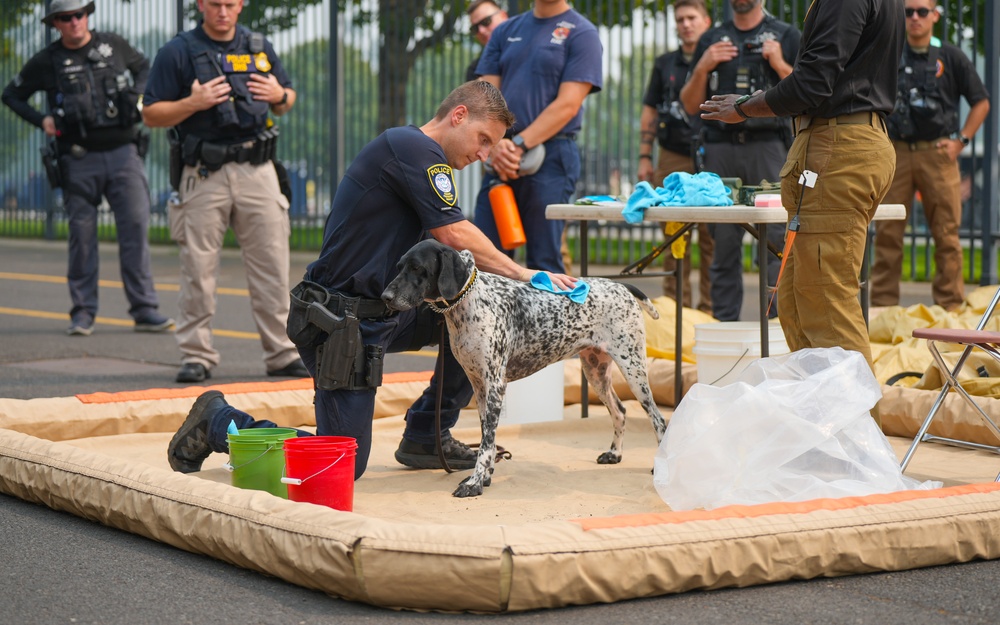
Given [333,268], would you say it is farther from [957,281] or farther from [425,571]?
[957,281]

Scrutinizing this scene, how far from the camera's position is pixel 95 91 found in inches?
392

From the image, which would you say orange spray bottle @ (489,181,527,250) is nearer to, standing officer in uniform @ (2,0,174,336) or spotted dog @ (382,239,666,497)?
spotted dog @ (382,239,666,497)

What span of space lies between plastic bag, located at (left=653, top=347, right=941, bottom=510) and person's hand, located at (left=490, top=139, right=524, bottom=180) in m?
2.68

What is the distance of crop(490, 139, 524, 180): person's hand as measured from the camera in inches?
270

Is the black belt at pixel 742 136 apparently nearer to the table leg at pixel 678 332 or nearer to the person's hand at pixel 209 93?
the table leg at pixel 678 332

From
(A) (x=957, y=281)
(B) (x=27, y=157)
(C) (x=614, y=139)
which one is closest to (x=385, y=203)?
(A) (x=957, y=281)

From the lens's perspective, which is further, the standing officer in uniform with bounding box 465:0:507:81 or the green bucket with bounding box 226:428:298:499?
the standing officer in uniform with bounding box 465:0:507:81

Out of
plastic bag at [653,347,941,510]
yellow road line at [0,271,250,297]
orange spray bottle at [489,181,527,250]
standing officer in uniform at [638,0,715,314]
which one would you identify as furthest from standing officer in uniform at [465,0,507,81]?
plastic bag at [653,347,941,510]

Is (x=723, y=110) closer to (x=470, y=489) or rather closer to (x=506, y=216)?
(x=470, y=489)

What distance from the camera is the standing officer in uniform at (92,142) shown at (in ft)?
32.7

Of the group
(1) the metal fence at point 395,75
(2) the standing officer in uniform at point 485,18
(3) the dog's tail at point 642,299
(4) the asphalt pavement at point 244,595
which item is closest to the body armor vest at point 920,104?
(2) the standing officer in uniform at point 485,18

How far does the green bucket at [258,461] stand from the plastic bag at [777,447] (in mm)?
1388

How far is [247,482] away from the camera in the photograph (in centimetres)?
464

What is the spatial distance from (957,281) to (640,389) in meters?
5.51
